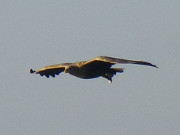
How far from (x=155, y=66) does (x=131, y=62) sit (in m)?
1.36

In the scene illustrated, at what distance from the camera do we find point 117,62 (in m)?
25.6

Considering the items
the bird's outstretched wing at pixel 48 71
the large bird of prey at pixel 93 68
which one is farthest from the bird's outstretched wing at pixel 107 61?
the bird's outstretched wing at pixel 48 71

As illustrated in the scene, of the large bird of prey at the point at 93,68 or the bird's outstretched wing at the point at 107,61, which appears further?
the large bird of prey at the point at 93,68

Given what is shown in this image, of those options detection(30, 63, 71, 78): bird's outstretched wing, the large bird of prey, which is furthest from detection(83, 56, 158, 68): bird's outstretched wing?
detection(30, 63, 71, 78): bird's outstretched wing

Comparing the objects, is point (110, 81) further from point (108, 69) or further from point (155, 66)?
point (155, 66)

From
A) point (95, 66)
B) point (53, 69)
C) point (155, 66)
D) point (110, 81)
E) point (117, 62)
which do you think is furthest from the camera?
point (53, 69)

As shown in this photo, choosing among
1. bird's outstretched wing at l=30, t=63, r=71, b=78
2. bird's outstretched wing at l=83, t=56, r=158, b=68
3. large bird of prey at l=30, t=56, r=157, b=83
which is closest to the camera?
bird's outstretched wing at l=83, t=56, r=158, b=68

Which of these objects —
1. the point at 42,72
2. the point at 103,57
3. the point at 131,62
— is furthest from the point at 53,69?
the point at 131,62

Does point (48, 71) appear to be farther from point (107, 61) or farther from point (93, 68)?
point (107, 61)

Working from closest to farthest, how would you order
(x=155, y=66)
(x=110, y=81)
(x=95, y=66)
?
(x=155, y=66)
(x=95, y=66)
(x=110, y=81)

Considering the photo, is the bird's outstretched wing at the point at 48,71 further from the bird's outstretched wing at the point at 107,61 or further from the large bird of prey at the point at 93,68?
the bird's outstretched wing at the point at 107,61

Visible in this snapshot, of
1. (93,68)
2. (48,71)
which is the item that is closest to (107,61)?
(93,68)

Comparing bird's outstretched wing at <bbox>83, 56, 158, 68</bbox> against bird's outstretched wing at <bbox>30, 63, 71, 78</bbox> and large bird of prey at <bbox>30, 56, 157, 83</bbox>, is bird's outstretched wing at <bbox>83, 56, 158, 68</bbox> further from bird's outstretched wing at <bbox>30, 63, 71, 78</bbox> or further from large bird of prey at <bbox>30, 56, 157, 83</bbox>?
bird's outstretched wing at <bbox>30, 63, 71, 78</bbox>

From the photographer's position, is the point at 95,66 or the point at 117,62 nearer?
the point at 117,62
